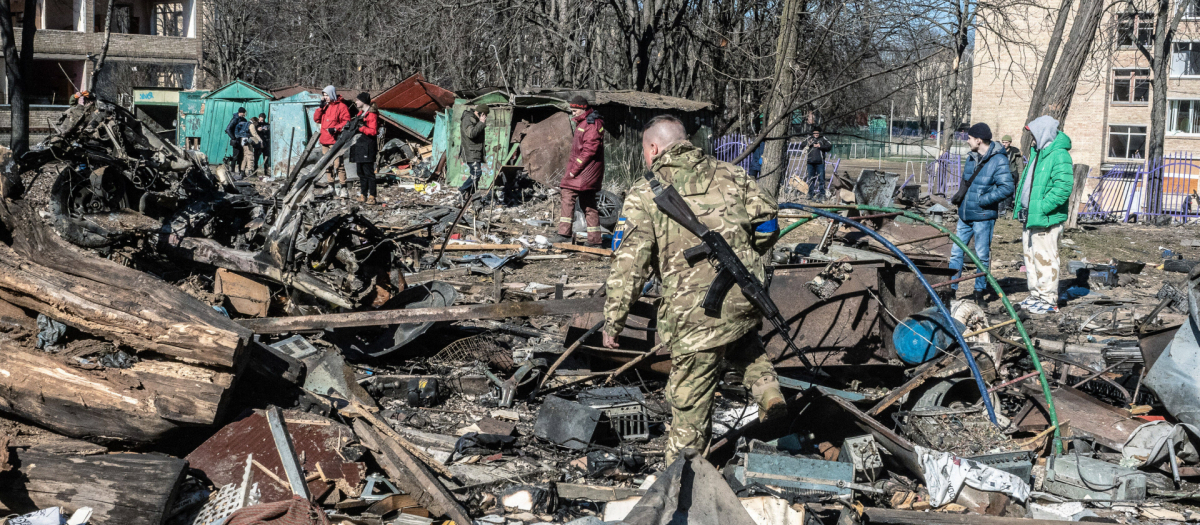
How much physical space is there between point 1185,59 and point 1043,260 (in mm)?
35428

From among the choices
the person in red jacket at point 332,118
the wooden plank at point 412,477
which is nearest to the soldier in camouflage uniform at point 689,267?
the wooden plank at point 412,477

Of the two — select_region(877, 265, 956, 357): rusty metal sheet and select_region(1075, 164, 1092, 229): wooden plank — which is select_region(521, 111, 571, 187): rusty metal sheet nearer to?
select_region(1075, 164, 1092, 229): wooden plank

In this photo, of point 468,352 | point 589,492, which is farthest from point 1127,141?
point 589,492

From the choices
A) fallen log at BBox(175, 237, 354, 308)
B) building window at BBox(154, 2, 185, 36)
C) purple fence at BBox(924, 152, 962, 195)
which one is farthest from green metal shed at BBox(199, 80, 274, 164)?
building window at BBox(154, 2, 185, 36)

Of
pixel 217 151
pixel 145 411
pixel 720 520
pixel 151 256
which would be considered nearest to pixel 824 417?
pixel 720 520

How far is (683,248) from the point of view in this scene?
420 cm

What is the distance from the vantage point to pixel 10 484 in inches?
159

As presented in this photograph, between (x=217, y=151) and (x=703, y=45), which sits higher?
(x=703, y=45)

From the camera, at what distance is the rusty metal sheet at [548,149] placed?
53.1ft

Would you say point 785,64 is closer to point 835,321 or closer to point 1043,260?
point 835,321

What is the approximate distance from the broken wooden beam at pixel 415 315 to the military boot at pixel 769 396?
5.84 ft

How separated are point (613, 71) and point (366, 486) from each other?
50.5ft

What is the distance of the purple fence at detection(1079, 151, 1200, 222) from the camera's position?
16.5 meters

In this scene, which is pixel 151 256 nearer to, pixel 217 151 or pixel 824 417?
pixel 824 417
